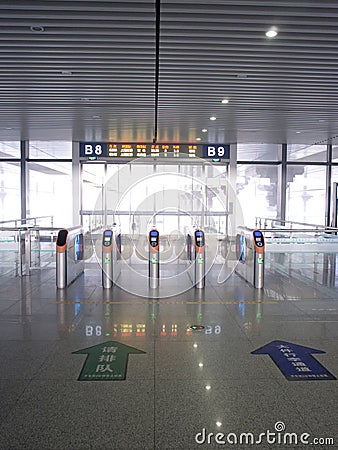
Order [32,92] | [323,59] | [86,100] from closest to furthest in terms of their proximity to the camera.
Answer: [323,59] → [32,92] → [86,100]

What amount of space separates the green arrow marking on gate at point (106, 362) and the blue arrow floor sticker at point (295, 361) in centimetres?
123

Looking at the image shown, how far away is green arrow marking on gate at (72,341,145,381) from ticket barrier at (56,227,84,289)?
2.80 metres

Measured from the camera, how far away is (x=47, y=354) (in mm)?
3768

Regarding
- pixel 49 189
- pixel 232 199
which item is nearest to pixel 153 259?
pixel 232 199

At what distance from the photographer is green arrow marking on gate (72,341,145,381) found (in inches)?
129

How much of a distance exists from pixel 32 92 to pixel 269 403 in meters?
6.34

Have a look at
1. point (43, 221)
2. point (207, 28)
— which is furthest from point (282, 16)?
point (43, 221)

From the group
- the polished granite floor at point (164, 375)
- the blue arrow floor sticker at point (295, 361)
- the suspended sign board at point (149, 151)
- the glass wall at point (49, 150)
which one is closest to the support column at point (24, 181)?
the glass wall at point (49, 150)

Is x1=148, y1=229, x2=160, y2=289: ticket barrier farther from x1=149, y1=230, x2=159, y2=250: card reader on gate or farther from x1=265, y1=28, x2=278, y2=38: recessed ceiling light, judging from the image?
x1=265, y1=28, x2=278, y2=38: recessed ceiling light

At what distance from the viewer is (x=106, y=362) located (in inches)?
141

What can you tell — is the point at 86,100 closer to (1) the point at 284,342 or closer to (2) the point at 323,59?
(2) the point at 323,59

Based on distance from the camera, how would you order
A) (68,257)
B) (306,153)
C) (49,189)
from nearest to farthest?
(68,257) < (306,153) < (49,189)

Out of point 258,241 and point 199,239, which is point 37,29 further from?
point 258,241

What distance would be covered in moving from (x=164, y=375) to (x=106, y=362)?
577 millimetres
